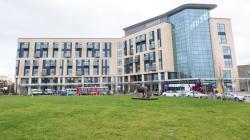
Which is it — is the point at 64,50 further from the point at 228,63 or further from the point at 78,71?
the point at 228,63

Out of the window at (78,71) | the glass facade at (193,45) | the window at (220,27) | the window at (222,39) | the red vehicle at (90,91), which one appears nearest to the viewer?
the red vehicle at (90,91)

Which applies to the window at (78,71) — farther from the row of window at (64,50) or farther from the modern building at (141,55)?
the row of window at (64,50)

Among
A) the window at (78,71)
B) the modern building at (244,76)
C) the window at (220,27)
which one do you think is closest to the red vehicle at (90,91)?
the window at (78,71)

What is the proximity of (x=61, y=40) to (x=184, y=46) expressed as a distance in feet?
177

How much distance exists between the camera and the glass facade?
64.2 metres

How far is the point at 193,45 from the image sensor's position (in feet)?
213

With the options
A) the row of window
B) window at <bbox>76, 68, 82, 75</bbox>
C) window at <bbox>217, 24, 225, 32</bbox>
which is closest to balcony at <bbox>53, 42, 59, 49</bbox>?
the row of window

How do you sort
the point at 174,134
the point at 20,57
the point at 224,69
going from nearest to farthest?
the point at 174,134
the point at 224,69
the point at 20,57

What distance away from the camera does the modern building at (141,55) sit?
65.8 meters

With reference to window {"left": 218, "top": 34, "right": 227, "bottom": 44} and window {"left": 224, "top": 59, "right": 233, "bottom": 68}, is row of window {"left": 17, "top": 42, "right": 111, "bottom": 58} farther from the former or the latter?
window {"left": 224, "top": 59, "right": 233, "bottom": 68}

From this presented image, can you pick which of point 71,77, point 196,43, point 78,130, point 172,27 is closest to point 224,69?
point 196,43

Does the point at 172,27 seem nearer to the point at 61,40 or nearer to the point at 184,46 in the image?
the point at 184,46

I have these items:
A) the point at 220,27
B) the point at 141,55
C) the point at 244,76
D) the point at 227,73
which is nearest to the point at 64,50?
the point at 141,55

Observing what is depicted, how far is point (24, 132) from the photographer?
318 inches
